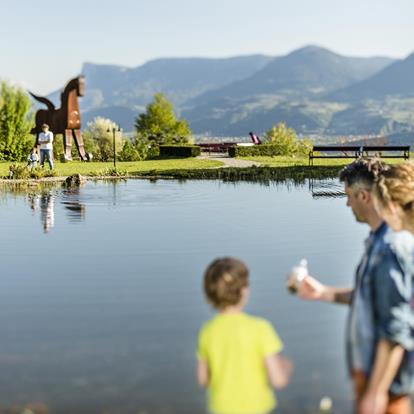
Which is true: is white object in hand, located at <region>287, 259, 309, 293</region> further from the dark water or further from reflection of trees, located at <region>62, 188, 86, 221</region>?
reflection of trees, located at <region>62, 188, 86, 221</region>

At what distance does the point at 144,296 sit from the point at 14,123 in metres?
34.6

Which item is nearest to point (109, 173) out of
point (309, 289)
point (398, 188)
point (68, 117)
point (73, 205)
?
point (73, 205)

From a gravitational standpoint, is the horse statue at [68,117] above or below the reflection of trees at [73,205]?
above

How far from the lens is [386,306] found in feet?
11.8

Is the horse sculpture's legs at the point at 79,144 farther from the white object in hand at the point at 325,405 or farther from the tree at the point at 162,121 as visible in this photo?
the white object in hand at the point at 325,405

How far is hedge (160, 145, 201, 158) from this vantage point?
143 ft

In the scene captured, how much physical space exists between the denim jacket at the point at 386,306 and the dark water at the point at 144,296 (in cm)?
153

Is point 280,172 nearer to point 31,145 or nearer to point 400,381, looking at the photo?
point 31,145

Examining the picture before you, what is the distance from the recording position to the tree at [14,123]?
4031 cm

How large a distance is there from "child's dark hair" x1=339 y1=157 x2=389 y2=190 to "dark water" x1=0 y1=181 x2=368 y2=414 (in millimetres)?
1739

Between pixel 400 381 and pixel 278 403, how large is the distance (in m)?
1.64

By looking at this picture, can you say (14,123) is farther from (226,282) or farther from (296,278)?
(226,282)

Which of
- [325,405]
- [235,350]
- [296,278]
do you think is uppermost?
[296,278]

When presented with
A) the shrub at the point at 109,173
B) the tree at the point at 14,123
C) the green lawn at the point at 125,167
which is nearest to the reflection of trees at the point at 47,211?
the shrub at the point at 109,173
